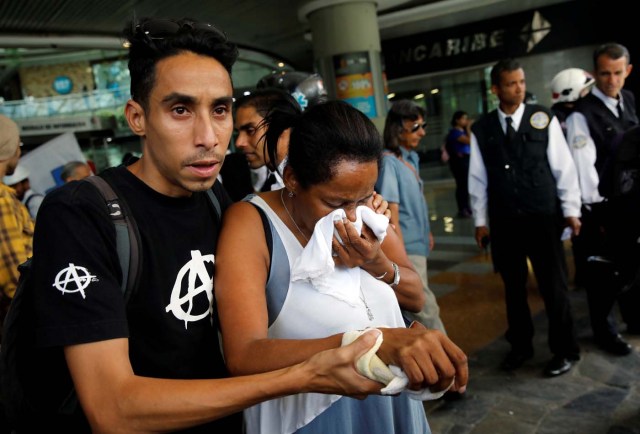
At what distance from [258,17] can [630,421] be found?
10.6m

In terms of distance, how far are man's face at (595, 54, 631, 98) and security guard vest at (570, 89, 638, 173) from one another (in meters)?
0.10

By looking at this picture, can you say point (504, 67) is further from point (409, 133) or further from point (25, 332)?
point (25, 332)

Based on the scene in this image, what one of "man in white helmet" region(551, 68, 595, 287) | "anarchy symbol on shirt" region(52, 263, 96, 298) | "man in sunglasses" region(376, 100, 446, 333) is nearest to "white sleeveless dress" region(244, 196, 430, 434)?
"anarchy symbol on shirt" region(52, 263, 96, 298)

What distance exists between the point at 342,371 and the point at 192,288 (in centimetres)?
53

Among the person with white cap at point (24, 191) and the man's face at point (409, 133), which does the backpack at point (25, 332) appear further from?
the person with white cap at point (24, 191)

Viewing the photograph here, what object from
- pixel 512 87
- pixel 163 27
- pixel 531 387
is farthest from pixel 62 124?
pixel 163 27

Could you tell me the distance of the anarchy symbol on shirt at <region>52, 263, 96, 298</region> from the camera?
3.92 ft

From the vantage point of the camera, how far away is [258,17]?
11727 millimetres

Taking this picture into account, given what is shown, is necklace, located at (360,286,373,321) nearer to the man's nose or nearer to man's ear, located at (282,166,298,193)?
man's ear, located at (282,166,298,193)

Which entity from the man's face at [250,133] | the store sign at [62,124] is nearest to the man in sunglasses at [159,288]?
the man's face at [250,133]

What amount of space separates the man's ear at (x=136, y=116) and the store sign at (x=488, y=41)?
1501cm

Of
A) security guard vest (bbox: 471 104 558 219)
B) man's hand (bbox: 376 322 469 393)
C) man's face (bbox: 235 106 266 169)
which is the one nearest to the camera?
man's hand (bbox: 376 322 469 393)

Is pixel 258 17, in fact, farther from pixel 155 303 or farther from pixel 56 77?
pixel 56 77

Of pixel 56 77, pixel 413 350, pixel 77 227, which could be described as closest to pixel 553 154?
pixel 413 350
